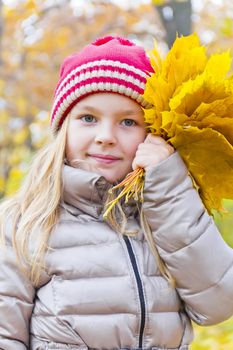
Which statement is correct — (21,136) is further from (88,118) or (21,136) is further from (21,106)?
(88,118)

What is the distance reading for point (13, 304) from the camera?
2422 millimetres

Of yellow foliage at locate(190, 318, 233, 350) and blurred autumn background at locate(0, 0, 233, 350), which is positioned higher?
blurred autumn background at locate(0, 0, 233, 350)

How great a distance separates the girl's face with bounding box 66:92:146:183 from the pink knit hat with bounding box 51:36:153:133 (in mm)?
35

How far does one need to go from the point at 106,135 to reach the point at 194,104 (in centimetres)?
34

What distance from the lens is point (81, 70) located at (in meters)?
2.61

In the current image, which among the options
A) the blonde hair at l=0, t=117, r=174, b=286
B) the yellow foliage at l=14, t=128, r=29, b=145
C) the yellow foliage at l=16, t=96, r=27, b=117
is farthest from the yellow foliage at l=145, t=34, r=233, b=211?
the yellow foliage at l=14, t=128, r=29, b=145

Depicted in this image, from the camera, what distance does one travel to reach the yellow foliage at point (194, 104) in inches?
91.6

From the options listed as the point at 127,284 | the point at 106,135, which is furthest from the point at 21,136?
the point at 127,284

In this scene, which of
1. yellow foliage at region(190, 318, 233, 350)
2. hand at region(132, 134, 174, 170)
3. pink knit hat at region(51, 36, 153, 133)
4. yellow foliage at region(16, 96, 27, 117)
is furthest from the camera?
yellow foliage at region(16, 96, 27, 117)

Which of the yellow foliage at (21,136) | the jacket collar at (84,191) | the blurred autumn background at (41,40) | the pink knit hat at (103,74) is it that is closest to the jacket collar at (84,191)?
the jacket collar at (84,191)

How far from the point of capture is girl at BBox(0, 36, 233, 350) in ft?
→ 7.79

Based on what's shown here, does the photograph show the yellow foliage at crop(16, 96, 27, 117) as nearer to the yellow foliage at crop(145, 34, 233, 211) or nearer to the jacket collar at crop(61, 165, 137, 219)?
the jacket collar at crop(61, 165, 137, 219)

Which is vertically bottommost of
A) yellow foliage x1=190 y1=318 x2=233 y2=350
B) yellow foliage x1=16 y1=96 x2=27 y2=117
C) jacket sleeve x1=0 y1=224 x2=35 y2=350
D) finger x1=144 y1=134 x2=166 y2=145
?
yellow foliage x1=190 y1=318 x2=233 y2=350

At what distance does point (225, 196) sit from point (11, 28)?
1083 cm
